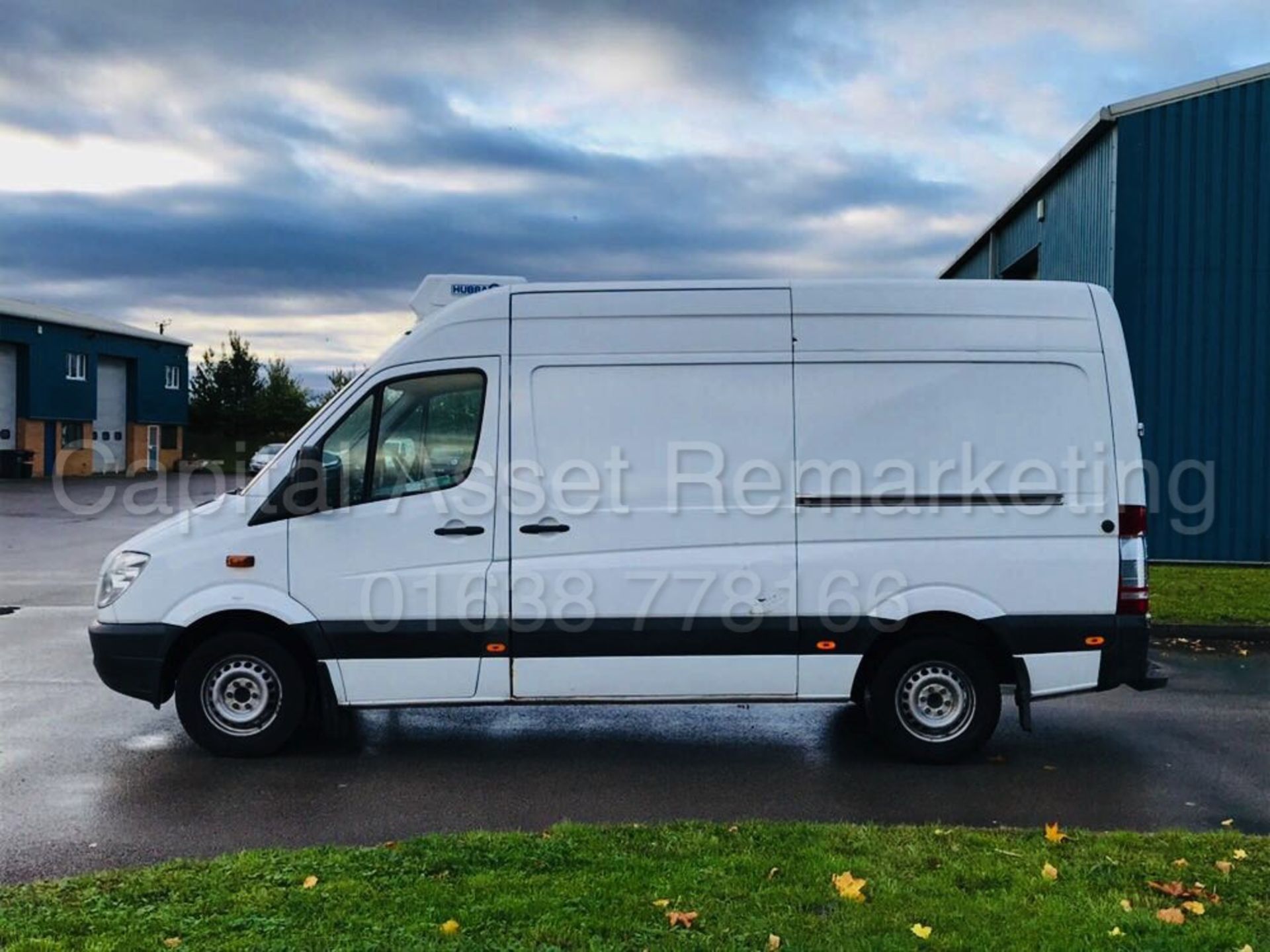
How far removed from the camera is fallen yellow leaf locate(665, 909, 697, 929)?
405cm

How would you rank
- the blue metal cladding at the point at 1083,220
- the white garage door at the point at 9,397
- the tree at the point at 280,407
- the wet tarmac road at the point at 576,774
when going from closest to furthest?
the wet tarmac road at the point at 576,774 < the blue metal cladding at the point at 1083,220 < the white garage door at the point at 9,397 < the tree at the point at 280,407

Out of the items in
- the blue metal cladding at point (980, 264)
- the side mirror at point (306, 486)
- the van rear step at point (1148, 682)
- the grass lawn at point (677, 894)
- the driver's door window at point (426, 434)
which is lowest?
the grass lawn at point (677, 894)

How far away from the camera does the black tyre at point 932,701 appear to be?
22.1 feet

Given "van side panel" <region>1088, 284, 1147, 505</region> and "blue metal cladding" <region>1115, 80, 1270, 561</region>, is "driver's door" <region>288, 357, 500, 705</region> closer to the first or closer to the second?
"van side panel" <region>1088, 284, 1147, 505</region>

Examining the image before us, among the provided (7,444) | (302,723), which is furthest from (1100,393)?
(7,444)

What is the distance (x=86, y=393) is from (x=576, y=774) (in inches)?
1999

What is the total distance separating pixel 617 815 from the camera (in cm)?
580

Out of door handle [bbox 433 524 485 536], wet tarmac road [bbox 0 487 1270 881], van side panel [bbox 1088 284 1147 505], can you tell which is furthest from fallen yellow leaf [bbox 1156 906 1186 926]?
door handle [bbox 433 524 485 536]

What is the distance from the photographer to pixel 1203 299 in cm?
1625

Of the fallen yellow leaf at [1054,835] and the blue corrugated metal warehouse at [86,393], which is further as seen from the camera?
the blue corrugated metal warehouse at [86,393]

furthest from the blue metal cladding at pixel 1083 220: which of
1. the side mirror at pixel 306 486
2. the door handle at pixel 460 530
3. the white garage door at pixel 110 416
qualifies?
the white garage door at pixel 110 416

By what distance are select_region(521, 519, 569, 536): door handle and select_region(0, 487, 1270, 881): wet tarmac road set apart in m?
1.37

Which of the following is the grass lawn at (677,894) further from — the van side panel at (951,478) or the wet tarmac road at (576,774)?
the van side panel at (951,478)

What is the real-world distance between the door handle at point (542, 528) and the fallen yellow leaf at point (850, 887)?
8.89ft
